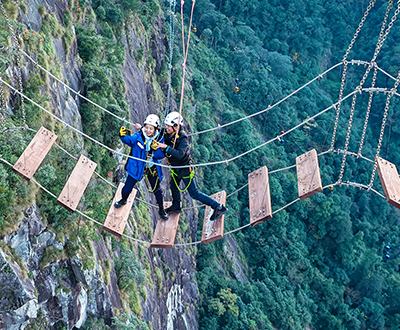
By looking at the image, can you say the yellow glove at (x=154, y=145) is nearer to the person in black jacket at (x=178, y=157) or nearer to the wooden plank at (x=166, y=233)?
the person in black jacket at (x=178, y=157)

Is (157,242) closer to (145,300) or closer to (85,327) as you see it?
(85,327)

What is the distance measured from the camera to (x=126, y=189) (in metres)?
7.05

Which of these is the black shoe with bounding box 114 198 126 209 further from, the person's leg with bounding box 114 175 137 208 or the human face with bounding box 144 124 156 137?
the human face with bounding box 144 124 156 137

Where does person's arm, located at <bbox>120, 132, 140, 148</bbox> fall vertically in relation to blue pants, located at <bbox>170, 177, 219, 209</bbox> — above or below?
above

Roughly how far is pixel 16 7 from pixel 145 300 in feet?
28.0

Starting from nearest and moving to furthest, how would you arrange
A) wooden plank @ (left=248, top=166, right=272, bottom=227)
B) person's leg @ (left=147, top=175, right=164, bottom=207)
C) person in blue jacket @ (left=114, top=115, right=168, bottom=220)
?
person in blue jacket @ (left=114, top=115, right=168, bottom=220)
wooden plank @ (left=248, top=166, right=272, bottom=227)
person's leg @ (left=147, top=175, right=164, bottom=207)

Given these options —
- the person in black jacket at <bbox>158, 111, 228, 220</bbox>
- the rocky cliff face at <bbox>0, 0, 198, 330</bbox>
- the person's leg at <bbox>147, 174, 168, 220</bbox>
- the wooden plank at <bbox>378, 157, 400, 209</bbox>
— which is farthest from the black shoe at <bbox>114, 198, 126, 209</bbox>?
the wooden plank at <bbox>378, 157, 400, 209</bbox>

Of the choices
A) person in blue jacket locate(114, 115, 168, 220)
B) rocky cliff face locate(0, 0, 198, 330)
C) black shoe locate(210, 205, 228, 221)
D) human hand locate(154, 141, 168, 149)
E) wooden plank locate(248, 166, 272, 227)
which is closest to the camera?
human hand locate(154, 141, 168, 149)

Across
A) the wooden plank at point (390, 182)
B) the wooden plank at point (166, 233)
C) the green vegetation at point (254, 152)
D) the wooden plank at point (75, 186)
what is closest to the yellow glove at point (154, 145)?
the wooden plank at point (75, 186)

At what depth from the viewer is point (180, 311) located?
18.9m

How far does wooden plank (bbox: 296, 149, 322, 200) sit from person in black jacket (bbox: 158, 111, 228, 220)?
4.79ft

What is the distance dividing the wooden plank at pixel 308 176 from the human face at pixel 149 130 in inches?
92.5

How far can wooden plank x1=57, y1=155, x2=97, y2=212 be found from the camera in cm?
636

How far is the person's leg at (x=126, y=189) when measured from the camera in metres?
6.97
